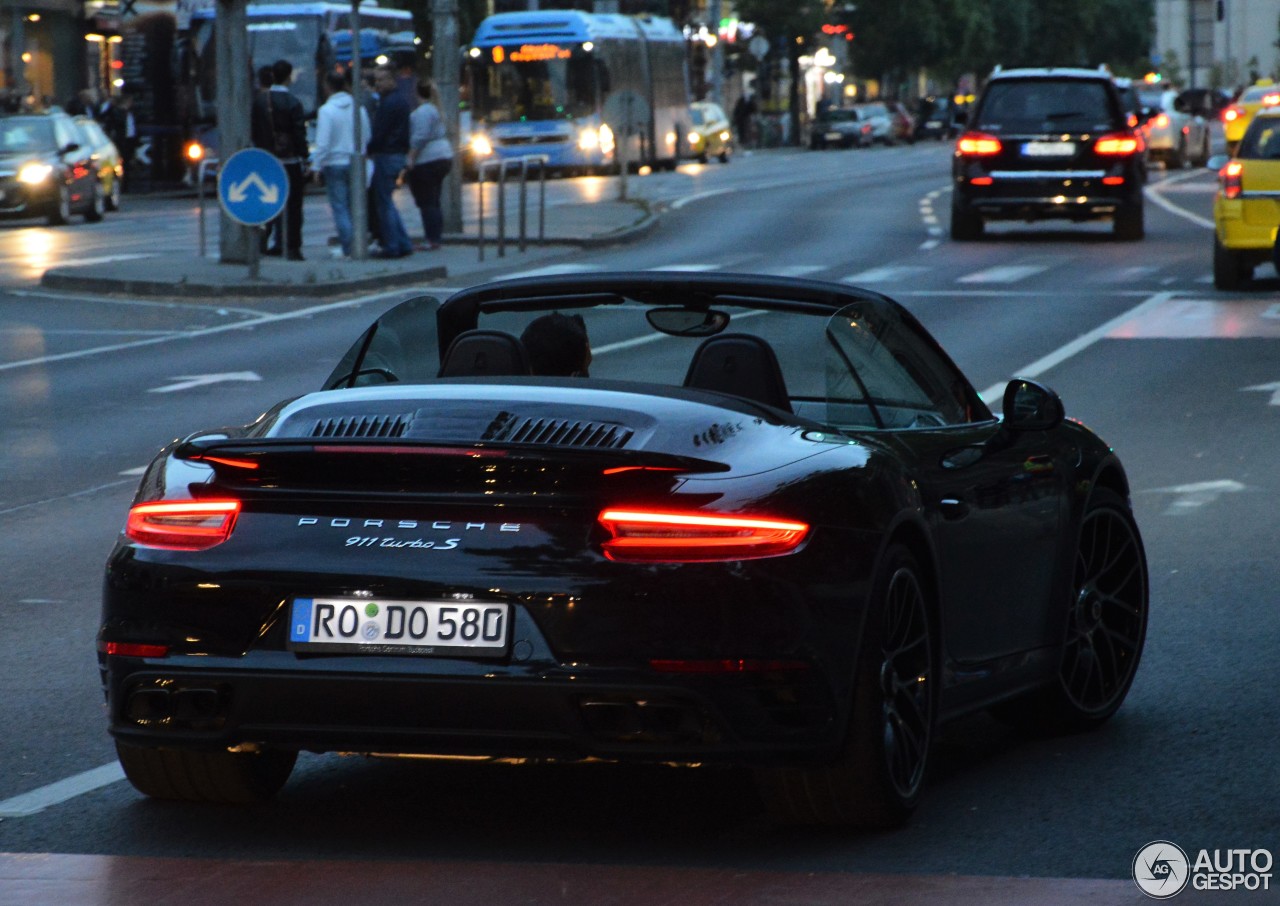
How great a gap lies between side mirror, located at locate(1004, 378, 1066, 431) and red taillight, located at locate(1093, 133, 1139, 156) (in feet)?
78.8

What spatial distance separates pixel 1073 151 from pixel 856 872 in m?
25.4

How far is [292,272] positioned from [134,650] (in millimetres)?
20355

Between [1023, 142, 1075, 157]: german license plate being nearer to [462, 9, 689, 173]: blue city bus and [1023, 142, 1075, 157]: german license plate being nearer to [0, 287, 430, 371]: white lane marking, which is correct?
[0, 287, 430, 371]: white lane marking

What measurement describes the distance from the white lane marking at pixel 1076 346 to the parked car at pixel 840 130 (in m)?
67.2

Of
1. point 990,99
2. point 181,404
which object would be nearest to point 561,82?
point 990,99

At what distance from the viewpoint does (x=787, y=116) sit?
106m

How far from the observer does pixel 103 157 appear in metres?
38.3

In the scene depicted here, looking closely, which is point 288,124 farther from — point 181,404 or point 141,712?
point 141,712

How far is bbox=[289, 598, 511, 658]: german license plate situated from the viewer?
5.00 metres

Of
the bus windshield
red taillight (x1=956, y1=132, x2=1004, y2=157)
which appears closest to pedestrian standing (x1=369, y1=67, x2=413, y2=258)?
red taillight (x1=956, y1=132, x2=1004, y2=157)

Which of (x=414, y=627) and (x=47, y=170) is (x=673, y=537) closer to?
(x=414, y=627)

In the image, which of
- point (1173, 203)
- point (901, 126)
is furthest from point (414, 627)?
point (901, 126)

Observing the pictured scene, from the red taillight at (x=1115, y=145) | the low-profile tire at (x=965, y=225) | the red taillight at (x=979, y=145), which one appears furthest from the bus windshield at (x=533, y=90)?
the red taillight at (x=1115, y=145)

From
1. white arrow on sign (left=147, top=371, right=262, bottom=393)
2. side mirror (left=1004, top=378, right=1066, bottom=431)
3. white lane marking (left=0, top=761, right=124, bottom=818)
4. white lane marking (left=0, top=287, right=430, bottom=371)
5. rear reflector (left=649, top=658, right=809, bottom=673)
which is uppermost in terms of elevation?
side mirror (left=1004, top=378, right=1066, bottom=431)
